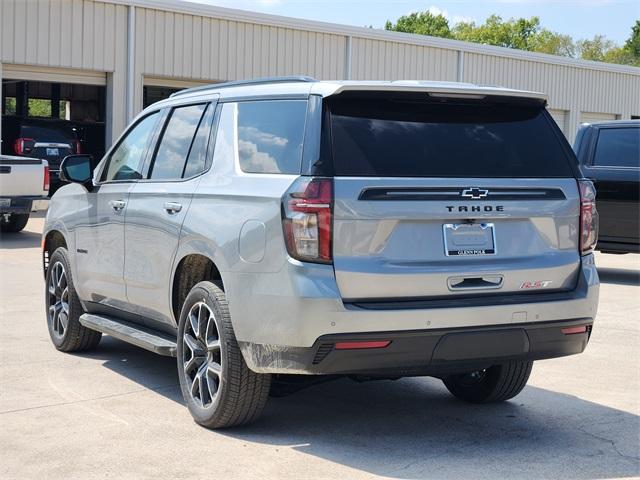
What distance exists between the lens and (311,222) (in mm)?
5070

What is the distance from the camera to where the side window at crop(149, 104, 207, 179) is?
21.1 feet

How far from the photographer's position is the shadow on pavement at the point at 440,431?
5.16 metres

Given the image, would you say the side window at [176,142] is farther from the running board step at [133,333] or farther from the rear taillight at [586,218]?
the rear taillight at [586,218]

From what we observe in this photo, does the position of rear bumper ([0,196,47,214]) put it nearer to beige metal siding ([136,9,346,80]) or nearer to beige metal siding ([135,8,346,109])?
beige metal siding ([135,8,346,109])

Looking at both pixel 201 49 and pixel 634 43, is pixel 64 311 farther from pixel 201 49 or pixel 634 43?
pixel 634 43

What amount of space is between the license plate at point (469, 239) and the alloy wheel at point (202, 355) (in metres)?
1.33

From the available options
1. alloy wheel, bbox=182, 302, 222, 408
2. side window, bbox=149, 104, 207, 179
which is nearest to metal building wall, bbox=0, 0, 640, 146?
side window, bbox=149, 104, 207, 179

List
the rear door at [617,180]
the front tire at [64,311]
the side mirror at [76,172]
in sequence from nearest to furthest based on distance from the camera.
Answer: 1. the side mirror at [76,172]
2. the front tire at [64,311]
3. the rear door at [617,180]

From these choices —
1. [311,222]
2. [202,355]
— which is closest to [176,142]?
[202,355]

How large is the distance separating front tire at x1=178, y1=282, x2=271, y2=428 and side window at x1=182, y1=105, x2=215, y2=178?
2.59 ft

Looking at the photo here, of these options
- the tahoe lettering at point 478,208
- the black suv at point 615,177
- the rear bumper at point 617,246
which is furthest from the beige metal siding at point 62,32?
the tahoe lettering at point 478,208

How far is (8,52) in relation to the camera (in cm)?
2177

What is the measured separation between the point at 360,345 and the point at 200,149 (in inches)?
72.5

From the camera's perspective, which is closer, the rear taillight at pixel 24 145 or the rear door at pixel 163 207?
the rear door at pixel 163 207
